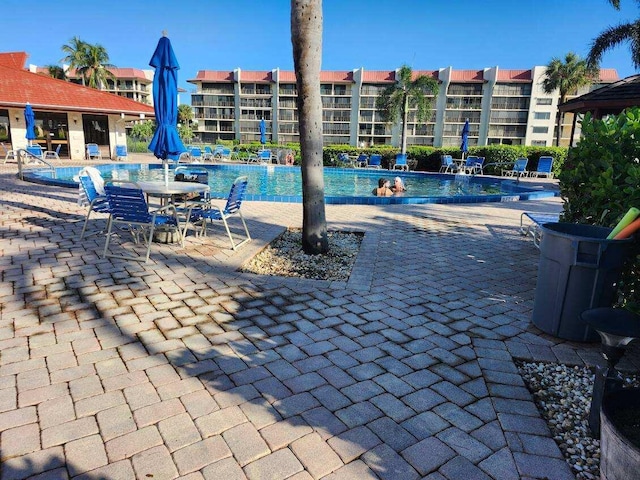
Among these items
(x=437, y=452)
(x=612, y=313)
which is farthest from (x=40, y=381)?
(x=612, y=313)

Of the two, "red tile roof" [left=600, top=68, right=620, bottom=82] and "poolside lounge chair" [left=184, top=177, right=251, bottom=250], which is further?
"red tile roof" [left=600, top=68, right=620, bottom=82]

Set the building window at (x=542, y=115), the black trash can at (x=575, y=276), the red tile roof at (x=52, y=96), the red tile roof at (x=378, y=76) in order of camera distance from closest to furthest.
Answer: the black trash can at (x=575, y=276) < the red tile roof at (x=52, y=96) < the building window at (x=542, y=115) < the red tile roof at (x=378, y=76)

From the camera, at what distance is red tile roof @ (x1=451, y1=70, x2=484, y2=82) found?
55.5 meters

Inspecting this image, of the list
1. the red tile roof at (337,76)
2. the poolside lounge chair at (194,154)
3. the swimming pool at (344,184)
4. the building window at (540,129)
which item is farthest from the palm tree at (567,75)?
the poolside lounge chair at (194,154)

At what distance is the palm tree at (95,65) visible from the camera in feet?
149

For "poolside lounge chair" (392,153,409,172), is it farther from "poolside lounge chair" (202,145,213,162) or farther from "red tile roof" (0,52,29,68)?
"red tile roof" (0,52,29,68)

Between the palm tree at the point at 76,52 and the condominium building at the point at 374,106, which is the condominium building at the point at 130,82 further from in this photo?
the palm tree at the point at 76,52

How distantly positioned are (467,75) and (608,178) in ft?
195

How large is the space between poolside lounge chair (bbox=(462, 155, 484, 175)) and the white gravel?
44.7ft

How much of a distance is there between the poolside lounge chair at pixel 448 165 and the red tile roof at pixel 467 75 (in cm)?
4225

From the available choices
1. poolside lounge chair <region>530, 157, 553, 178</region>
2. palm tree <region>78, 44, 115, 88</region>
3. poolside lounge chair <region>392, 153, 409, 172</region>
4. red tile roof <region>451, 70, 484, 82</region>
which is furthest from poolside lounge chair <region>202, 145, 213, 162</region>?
red tile roof <region>451, 70, 484, 82</region>

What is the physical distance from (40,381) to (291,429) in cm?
150

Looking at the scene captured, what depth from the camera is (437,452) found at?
1.97 metres

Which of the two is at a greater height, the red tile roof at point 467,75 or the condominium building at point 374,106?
the red tile roof at point 467,75
